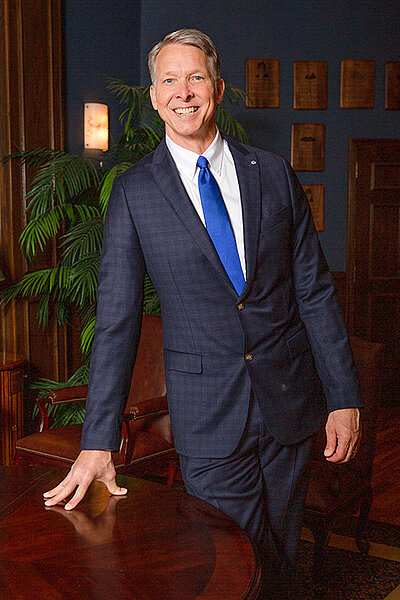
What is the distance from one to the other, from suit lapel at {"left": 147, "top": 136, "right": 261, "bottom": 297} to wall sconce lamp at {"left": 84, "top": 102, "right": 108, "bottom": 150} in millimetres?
2966

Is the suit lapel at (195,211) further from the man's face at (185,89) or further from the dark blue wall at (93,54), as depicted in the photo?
the dark blue wall at (93,54)

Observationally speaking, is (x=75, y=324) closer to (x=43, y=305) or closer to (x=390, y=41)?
(x=43, y=305)

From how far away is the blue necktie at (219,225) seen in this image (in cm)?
166

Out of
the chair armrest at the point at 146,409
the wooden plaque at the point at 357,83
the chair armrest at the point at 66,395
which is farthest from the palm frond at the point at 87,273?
the wooden plaque at the point at 357,83

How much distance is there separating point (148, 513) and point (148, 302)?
271 centimetres

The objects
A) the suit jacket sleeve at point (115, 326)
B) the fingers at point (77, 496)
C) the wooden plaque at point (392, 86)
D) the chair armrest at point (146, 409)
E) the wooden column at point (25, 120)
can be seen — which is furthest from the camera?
the wooden plaque at point (392, 86)

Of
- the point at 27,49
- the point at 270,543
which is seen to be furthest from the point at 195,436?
the point at 27,49

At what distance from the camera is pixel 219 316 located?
1.65m

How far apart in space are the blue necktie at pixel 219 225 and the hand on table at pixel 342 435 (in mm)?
409

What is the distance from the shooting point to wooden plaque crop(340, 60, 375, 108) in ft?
19.0

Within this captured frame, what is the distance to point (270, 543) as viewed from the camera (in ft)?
5.65

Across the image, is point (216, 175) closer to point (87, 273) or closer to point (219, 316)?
point (219, 316)

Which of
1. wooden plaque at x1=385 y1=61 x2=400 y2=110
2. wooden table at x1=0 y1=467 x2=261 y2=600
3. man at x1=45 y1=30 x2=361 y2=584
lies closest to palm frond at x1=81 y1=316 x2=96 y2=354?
man at x1=45 y1=30 x2=361 y2=584

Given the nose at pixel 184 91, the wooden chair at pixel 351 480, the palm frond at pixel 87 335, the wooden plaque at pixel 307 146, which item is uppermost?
the wooden plaque at pixel 307 146
